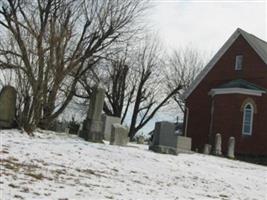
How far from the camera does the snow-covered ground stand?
998 cm

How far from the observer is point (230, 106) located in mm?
35469

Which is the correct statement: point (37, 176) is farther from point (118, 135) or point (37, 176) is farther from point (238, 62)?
point (238, 62)

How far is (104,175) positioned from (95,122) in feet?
24.2

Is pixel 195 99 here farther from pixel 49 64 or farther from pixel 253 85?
pixel 49 64

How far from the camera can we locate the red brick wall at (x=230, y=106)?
3494 centimetres

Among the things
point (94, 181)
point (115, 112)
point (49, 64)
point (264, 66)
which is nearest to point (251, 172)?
point (49, 64)

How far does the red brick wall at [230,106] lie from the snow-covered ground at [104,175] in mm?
14734

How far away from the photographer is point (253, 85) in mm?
36125

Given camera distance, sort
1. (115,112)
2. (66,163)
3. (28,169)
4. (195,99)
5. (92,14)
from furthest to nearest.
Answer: (115,112), (195,99), (92,14), (66,163), (28,169)

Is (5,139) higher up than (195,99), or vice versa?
(195,99)

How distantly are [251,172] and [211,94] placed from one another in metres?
18.1

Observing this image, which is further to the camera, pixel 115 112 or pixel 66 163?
pixel 115 112

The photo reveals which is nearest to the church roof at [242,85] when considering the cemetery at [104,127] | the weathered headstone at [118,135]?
the cemetery at [104,127]

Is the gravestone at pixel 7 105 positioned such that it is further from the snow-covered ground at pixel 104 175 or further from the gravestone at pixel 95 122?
the gravestone at pixel 95 122
